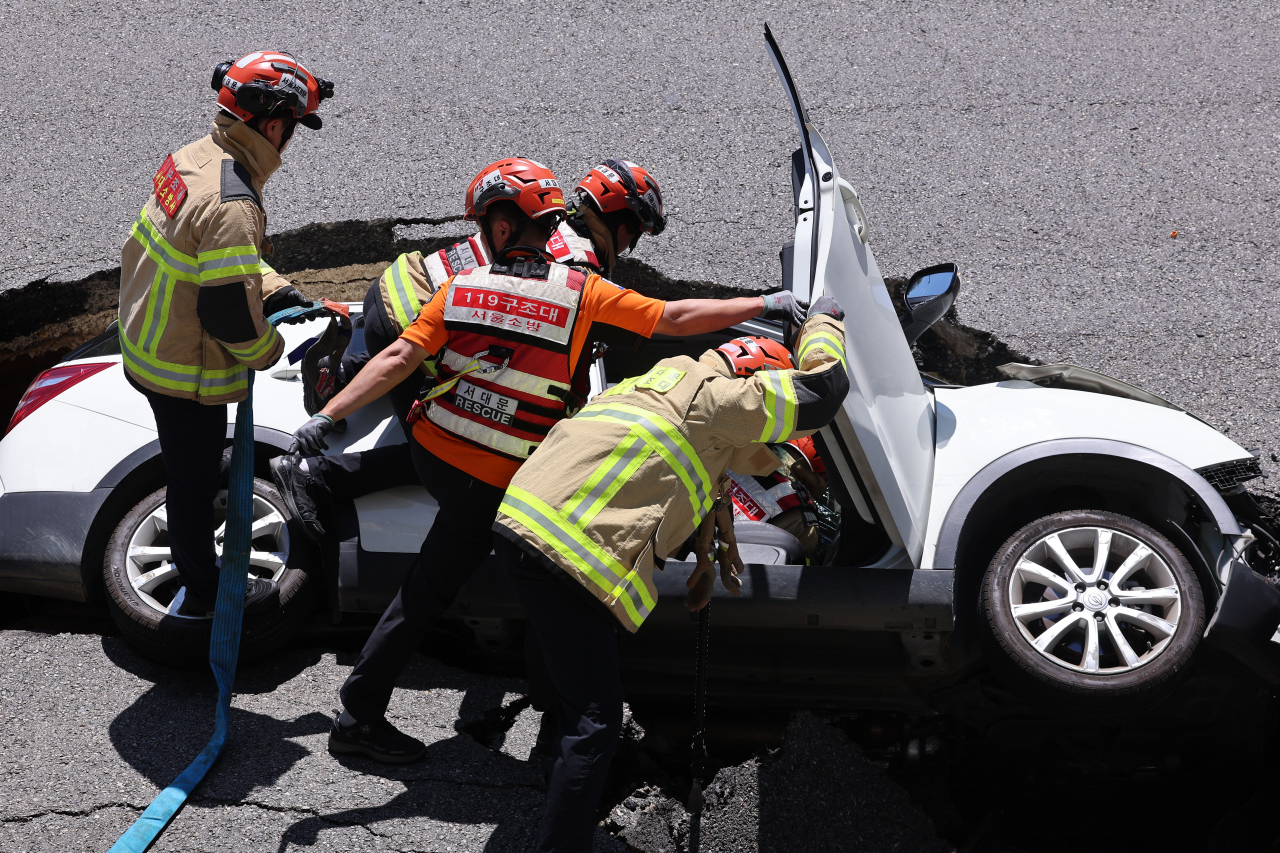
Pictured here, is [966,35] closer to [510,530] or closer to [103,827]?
[510,530]

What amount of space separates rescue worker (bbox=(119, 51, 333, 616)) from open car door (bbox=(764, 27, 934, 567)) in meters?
1.76

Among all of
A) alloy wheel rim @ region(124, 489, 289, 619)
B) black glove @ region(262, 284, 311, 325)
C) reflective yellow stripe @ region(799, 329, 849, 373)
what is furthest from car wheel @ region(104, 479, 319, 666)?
reflective yellow stripe @ region(799, 329, 849, 373)

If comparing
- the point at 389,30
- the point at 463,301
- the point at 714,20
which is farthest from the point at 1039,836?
the point at 389,30

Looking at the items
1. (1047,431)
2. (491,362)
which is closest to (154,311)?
(491,362)

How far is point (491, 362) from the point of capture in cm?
326

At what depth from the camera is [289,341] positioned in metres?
4.47

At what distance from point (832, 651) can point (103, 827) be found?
2.46 metres

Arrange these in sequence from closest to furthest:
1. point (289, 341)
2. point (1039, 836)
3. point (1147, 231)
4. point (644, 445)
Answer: point (644, 445) → point (1039, 836) → point (289, 341) → point (1147, 231)

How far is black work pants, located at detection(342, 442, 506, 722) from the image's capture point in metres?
3.34

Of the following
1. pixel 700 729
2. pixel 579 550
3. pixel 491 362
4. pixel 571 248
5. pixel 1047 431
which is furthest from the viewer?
pixel 571 248

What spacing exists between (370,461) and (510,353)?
91 centimetres

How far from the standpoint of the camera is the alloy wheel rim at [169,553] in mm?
3969

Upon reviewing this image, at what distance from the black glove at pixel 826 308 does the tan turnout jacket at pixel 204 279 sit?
1.85 meters

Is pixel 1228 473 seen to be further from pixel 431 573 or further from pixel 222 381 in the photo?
pixel 222 381
